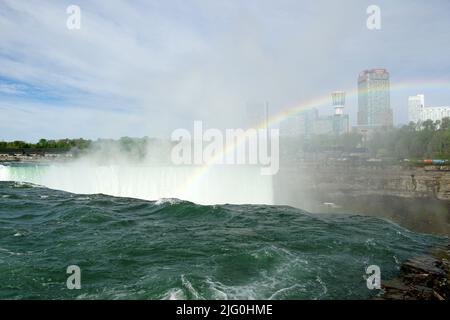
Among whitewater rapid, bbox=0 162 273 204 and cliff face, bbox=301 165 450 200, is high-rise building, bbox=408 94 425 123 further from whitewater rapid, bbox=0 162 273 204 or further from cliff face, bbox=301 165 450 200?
whitewater rapid, bbox=0 162 273 204

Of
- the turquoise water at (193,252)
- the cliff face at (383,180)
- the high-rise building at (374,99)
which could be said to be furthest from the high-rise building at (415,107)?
the turquoise water at (193,252)

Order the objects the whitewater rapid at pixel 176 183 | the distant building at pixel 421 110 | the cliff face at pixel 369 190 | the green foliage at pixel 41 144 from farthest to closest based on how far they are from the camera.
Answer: the distant building at pixel 421 110, the green foliage at pixel 41 144, the cliff face at pixel 369 190, the whitewater rapid at pixel 176 183

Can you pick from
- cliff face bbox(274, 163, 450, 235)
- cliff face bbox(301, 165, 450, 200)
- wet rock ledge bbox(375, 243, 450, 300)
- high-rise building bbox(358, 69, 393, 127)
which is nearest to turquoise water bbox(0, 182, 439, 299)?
wet rock ledge bbox(375, 243, 450, 300)

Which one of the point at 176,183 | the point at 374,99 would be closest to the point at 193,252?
the point at 176,183

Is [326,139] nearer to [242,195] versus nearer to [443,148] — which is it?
[443,148]

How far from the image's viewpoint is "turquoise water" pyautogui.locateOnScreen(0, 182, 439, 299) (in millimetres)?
9180

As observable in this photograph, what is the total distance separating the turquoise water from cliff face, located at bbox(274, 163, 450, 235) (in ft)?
64.4

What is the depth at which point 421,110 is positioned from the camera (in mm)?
160875

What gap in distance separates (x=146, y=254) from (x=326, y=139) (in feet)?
409

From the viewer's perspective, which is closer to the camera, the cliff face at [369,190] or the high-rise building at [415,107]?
the cliff face at [369,190]

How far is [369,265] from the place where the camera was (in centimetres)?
1127

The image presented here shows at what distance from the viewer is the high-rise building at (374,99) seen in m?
101

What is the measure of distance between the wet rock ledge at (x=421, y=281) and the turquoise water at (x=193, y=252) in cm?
44

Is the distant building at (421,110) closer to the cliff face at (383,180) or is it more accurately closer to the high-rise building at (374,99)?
the high-rise building at (374,99)
